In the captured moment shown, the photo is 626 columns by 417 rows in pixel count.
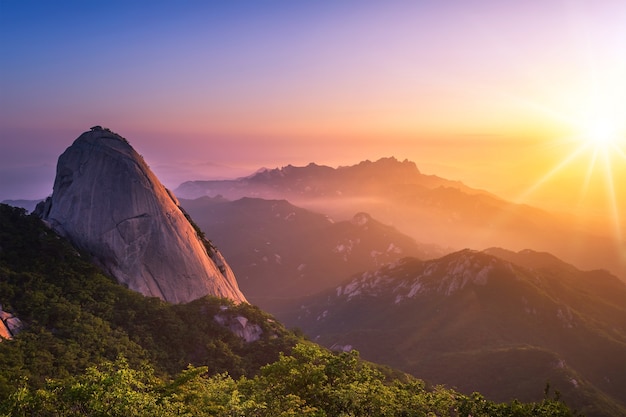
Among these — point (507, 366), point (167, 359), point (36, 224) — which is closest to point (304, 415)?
point (167, 359)

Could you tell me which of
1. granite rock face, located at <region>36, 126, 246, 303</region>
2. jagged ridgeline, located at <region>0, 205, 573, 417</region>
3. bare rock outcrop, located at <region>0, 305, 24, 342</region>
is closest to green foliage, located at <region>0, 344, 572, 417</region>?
jagged ridgeline, located at <region>0, 205, 573, 417</region>

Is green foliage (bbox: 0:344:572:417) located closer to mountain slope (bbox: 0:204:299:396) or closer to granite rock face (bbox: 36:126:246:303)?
mountain slope (bbox: 0:204:299:396)

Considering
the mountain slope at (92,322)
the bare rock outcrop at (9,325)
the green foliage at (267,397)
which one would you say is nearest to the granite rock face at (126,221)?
the mountain slope at (92,322)

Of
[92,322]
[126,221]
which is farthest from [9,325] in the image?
[126,221]

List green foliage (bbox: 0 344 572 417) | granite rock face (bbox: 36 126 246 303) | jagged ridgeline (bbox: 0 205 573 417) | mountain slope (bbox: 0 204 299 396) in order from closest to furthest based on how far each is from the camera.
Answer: green foliage (bbox: 0 344 572 417) → jagged ridgeline (bbox: 0 205 573 417) → mountain slope (bbox: 0 204 299 396) → granite rock face (bbox: 36 126 246 303)

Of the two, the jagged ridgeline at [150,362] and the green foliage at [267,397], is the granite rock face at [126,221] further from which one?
the green foliage at [267,397]

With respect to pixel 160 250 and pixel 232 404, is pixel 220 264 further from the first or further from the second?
pixel 232 404
